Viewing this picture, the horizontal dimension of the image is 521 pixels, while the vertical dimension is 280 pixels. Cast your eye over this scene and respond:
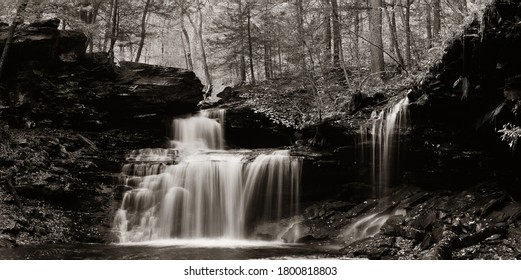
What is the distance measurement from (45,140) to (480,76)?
429 inches

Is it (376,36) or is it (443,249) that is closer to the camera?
(443,249)

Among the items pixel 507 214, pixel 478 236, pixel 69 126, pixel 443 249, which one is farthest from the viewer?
pixel 69 126

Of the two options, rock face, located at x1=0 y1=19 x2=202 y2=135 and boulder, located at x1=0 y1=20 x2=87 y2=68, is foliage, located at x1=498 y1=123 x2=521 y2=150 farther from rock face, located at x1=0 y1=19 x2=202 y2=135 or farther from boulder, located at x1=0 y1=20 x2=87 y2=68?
boulder, located at x1=0 y1=20 x2=87 y2=68

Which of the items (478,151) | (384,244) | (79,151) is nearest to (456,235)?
(384,244)

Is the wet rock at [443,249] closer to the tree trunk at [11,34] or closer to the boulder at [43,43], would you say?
the tree trunk at [11,34]

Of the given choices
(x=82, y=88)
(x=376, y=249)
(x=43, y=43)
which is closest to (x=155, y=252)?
(x=376, y=249)

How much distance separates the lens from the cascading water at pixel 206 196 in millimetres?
10664

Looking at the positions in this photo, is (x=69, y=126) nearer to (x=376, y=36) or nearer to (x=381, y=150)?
(x=381, y=150)

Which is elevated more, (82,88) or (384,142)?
(82,88)

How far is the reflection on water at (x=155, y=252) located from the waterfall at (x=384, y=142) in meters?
2.48

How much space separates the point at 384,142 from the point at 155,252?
224 inches

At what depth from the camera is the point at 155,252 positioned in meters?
8.52

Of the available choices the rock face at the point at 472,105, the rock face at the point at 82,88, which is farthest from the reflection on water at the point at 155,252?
the rock face at the point at 82,88

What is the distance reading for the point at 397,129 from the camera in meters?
9.90
